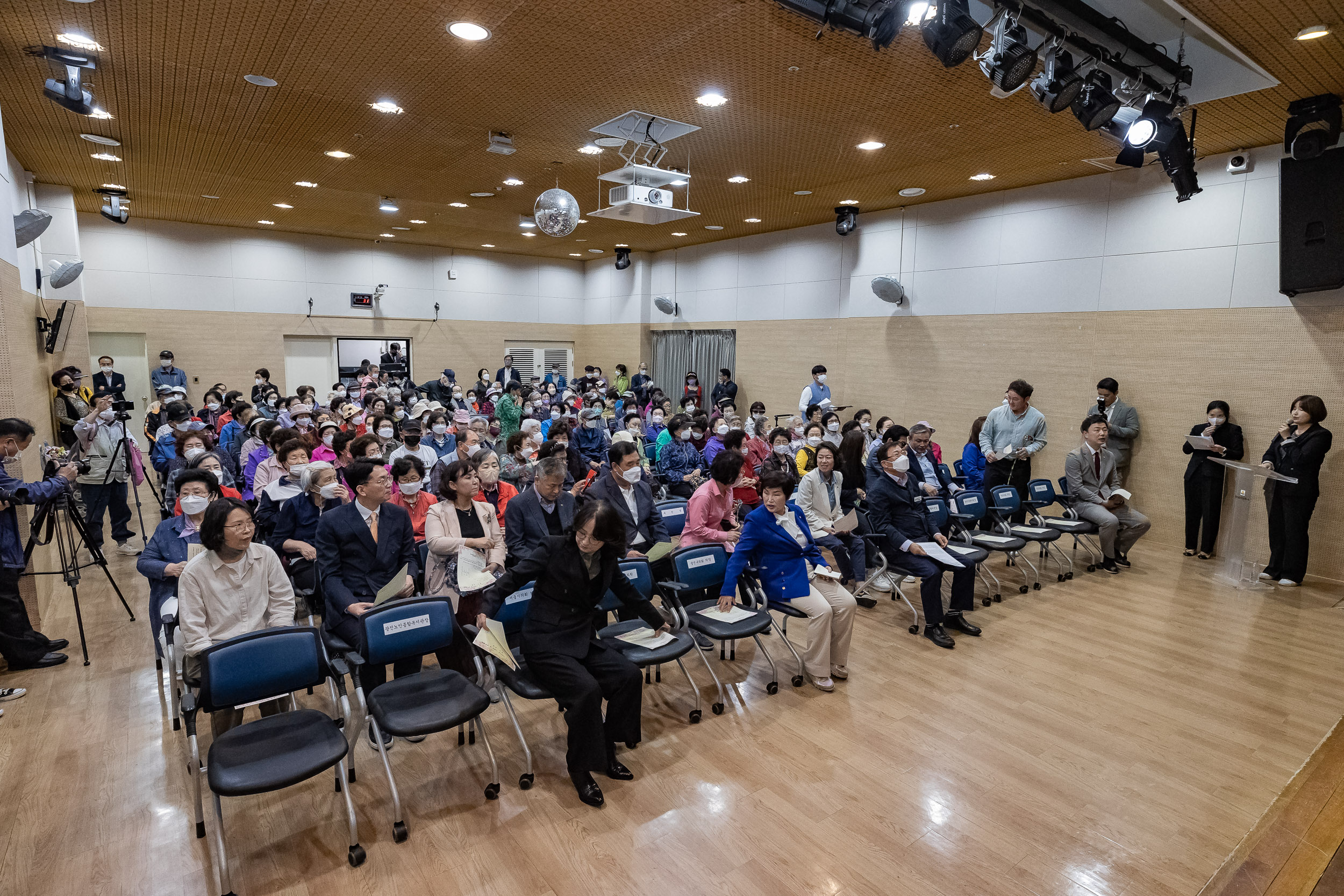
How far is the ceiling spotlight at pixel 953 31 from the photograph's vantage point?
4.02 metres

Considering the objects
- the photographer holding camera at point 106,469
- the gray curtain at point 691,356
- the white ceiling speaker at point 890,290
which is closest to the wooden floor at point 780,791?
the photographer holding camera at point 106,469

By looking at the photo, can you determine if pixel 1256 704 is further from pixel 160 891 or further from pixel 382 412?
pixel 382 412

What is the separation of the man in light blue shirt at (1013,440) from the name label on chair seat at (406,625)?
632 cm

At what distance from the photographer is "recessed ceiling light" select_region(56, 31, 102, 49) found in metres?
4.93

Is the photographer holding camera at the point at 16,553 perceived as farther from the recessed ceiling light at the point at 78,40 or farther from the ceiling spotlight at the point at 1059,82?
the ceiling spotlight at the point at 1059,82

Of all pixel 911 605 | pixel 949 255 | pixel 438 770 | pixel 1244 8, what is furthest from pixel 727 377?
pixel 438 770

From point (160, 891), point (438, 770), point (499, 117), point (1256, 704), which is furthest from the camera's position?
point (499, 117)

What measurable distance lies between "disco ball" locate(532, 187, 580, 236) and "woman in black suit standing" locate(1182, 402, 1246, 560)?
7.10m

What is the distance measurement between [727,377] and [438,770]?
447 inches

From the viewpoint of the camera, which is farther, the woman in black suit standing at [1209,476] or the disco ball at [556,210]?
the woman in black suit standing at [1209,476]

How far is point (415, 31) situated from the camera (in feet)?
15.8

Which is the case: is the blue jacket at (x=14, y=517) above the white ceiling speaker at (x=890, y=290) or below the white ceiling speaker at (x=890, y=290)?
below

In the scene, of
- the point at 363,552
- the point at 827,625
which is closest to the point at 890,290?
the point at 827,625

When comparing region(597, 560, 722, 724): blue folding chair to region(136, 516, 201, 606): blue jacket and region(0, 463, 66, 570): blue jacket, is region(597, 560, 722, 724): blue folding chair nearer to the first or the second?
region(136, 516, 201, 606): blue jacket
